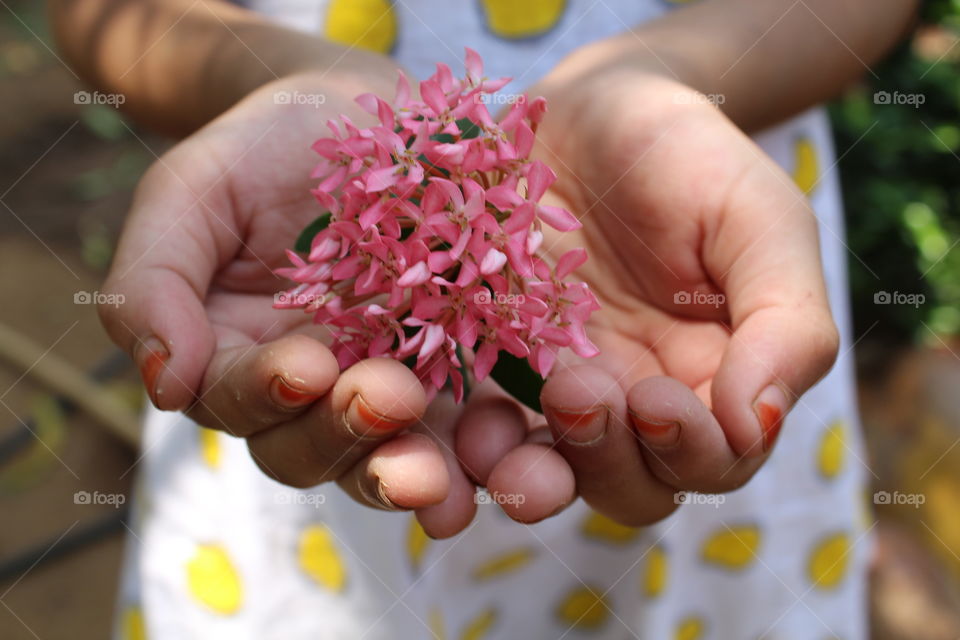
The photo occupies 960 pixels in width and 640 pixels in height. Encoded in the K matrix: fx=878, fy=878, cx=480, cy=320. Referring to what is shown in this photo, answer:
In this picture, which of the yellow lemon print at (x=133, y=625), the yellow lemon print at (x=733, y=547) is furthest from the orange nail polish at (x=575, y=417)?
the yellow lemon print at (x=133, y=625)

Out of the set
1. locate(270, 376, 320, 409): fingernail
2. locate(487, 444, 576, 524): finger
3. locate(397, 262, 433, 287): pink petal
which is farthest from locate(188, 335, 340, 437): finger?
locate(487, 444, 576, 524): finger

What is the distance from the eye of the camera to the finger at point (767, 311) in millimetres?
975

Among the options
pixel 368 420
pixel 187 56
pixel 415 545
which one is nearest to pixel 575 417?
pixel 368 420

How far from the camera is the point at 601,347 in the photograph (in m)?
1.18

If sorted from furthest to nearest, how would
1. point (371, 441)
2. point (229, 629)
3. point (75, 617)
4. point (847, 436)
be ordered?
point (75, 617) < point (847, 436) < point (229, 629) < point (371, 441)

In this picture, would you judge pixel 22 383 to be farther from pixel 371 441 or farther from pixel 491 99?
pixel 371 441

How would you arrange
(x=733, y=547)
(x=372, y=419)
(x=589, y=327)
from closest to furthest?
(x=372, y=419), (x=589, y=327), (x=733, y=547)

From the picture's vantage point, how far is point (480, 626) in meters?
1.53

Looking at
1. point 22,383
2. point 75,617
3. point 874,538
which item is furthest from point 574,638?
point 22,383

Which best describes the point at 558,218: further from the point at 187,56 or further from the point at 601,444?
the point at 187,56

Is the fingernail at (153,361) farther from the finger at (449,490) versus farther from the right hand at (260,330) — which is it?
the finger at (449,490)

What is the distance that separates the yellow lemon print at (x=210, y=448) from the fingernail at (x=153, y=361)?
1.46ft

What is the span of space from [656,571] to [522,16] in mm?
950

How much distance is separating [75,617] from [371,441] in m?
1.90
